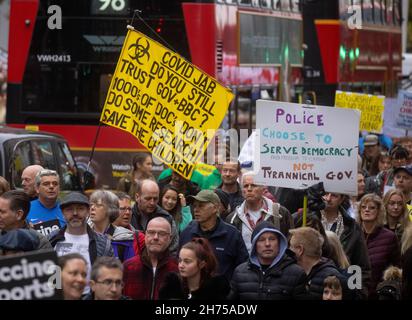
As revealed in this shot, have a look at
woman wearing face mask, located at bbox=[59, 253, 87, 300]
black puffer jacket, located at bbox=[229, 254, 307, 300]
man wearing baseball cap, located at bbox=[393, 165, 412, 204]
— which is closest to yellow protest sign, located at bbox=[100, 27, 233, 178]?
man wearing baseball cap, located at bbox=[393, 165, 412, 204]

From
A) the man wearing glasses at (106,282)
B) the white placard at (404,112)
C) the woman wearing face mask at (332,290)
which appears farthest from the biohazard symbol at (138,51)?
the white placard at (404,112)

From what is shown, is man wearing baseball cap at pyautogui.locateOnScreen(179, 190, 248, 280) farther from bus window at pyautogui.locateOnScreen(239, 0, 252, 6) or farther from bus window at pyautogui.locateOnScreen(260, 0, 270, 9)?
bus window at pyautogui.locateOnScreen(260, 0, 270, 9)

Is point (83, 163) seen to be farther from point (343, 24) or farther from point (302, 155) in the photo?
point (343, 24)

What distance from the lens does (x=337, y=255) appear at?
32.3ft

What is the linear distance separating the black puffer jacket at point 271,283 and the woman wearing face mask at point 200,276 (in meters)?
0.09

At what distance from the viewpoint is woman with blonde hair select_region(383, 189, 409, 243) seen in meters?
12.3

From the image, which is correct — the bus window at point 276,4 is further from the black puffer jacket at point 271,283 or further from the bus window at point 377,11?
the black puffer jacket at point 271,283

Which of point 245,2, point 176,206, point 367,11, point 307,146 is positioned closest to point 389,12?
point 367,11

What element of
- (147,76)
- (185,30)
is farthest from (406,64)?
(147,76)

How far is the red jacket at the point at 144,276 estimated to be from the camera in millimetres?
9062

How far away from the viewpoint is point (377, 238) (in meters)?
11.5

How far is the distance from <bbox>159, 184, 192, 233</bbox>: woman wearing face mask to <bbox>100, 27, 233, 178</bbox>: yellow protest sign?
0.96ft

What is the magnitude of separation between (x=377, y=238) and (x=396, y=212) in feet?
2.99

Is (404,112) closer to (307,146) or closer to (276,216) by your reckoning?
(276,216)
